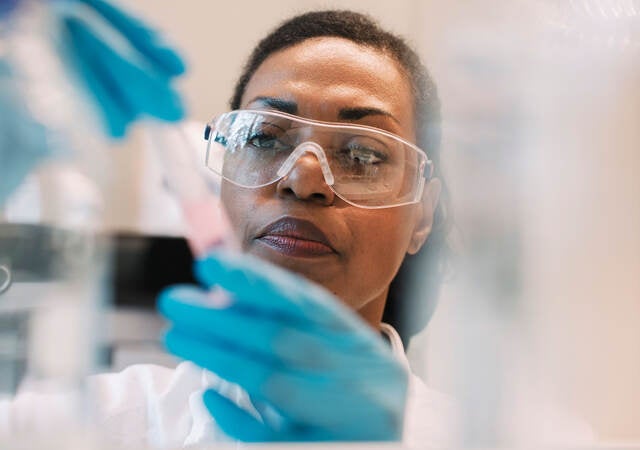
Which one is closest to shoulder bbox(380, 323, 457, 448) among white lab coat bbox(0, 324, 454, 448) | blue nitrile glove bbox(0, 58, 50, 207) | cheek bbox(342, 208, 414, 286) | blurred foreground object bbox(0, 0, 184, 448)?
white lab coat bbox(0, 324, 454, 448)

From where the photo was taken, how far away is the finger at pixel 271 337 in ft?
1.72

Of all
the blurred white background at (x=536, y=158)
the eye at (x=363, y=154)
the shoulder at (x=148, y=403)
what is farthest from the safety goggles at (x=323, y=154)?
the shoulder at (x=148, y=403)

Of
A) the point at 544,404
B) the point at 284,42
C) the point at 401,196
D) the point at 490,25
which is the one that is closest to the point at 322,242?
the point at 401,196

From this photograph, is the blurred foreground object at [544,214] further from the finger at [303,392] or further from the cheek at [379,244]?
the finger at [303,392]

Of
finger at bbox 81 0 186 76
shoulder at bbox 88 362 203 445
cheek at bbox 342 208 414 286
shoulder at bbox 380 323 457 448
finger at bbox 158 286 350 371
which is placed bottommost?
shoulder at bbox 88 362 203 445

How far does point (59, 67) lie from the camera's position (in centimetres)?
60

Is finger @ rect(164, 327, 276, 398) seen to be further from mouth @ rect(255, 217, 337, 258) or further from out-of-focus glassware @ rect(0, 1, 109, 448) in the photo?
mouth @ rect(255, 217, 337, 258)

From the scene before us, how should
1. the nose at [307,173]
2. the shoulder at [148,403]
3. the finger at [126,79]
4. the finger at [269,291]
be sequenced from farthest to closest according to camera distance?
1. the shoulder at [148,403]
2. the nose at [307,173]
3. the finger at [126,79]
4. the finger at [269,291]

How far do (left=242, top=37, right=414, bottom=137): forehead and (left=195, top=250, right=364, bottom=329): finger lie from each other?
14.7 inches

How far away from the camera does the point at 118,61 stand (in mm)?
606

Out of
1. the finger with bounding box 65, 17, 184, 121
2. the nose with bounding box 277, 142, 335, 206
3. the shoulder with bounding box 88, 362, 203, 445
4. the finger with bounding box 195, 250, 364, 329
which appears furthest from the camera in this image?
the shoulder with bounding box 88, 362, 203, 445

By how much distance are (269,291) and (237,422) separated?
0.59 ft

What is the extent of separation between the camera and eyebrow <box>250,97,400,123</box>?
83 centimetres

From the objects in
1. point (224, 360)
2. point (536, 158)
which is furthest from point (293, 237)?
point (536, 158)
